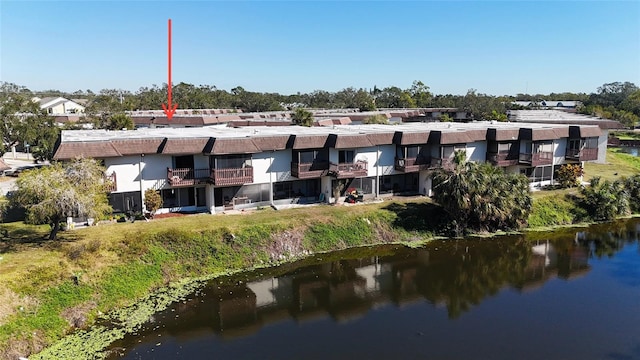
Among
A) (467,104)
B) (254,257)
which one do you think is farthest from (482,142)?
(467,104)

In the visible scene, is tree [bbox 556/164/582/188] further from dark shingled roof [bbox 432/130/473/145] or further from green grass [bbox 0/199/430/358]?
green grass [bbox 0/199/430/358]

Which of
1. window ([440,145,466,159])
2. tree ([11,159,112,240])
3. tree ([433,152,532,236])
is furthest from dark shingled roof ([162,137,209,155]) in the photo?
window ([440,145,466,159])

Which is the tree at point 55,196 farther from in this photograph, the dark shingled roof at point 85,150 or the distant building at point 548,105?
the distant building at point 548,105

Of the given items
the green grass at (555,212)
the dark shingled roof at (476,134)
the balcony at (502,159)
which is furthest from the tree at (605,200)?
the dark shingled roof at (476,134)

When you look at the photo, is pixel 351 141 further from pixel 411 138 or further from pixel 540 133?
pixel 540 133

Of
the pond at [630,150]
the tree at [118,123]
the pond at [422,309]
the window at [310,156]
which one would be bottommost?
the pond at [422,309]

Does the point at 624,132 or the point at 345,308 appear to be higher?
the point at 624,132

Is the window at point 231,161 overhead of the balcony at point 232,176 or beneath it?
overhead

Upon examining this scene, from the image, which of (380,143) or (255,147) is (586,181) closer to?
(380,143)
